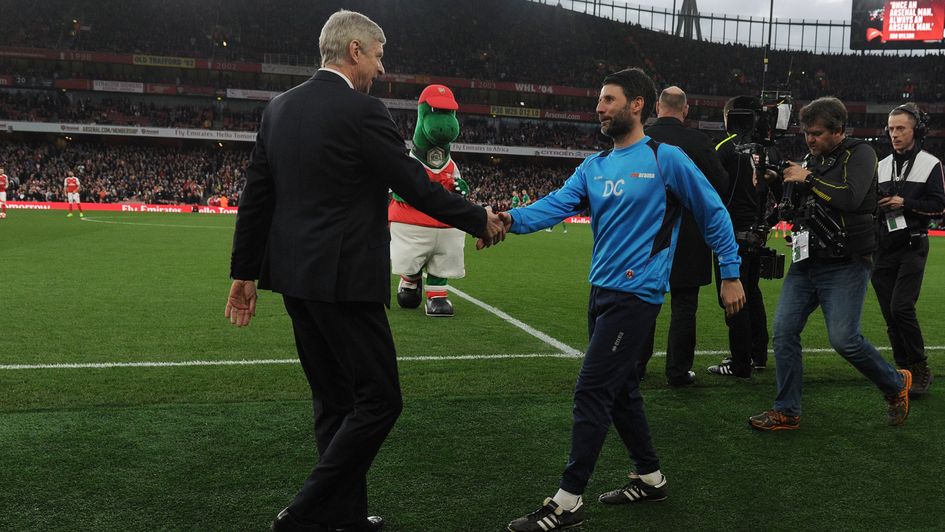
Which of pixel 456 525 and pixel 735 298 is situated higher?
pixel 735 298

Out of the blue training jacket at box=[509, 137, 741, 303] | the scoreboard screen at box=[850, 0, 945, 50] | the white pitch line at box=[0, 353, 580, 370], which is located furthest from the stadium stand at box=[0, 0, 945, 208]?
the blue training jacket at box=[509, 137, 741, 303]

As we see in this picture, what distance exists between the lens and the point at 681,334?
18.7 ft

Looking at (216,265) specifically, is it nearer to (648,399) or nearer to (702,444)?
(648,399)

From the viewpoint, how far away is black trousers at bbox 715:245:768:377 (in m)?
5.93

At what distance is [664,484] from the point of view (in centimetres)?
369

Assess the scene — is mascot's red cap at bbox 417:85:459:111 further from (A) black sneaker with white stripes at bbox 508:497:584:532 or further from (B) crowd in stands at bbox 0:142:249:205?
(B) crowd in stands at bbox 0:142:249:205

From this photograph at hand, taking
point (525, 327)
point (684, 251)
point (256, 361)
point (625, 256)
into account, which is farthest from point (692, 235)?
point (256, 361)

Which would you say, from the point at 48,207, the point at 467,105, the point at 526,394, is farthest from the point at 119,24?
the point at 526,394

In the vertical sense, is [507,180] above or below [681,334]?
above

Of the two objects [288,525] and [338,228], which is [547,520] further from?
[338,228]

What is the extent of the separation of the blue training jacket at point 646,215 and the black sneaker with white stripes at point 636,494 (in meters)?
0.91

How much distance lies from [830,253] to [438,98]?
16.9 feet

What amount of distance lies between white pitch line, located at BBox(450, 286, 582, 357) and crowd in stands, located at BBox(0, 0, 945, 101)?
44399 mm

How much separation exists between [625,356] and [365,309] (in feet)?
3.90
